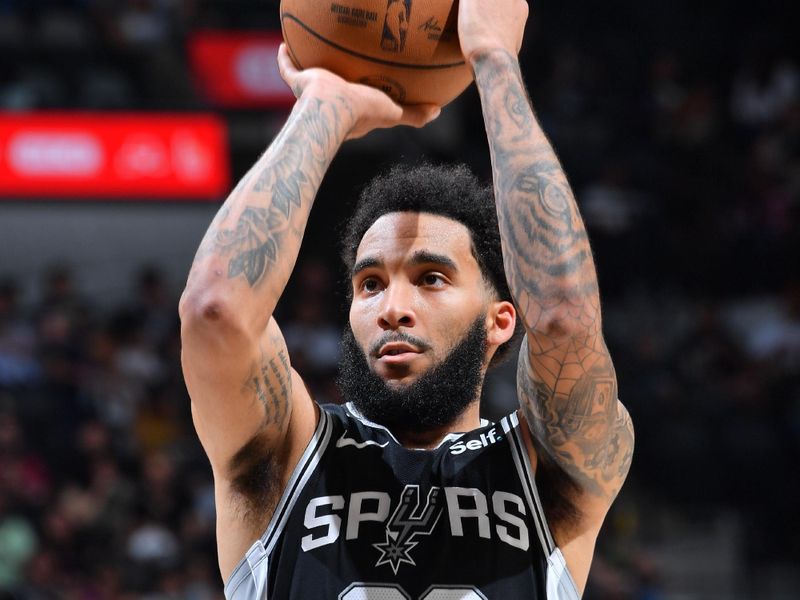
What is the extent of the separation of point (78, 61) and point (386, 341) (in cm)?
785

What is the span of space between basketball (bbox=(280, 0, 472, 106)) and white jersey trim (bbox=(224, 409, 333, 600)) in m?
0.87

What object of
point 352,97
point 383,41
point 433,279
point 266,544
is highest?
point 383,41

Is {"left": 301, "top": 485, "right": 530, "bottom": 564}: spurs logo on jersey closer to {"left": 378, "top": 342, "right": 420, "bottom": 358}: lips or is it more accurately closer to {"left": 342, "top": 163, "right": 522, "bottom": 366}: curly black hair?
{"left": 378, "top": 342, "right": 420, "bottom": 358}: lips

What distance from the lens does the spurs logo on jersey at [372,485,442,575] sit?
2.54m

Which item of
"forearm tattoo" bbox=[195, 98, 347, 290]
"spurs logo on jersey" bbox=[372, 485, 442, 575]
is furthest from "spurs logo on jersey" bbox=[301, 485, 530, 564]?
"forearm tattoo" bbox=[195, 98, 347, 290]

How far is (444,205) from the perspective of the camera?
9.63 ft

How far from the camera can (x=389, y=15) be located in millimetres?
2668

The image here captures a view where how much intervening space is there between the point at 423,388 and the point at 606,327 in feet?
24.1

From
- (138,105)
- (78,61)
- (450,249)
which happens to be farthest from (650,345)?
(450,249)

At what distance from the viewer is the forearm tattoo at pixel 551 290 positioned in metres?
2.49

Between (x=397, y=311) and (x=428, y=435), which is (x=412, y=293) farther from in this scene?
(x=428, y=435)

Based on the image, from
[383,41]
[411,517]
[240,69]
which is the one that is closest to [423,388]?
[411,517]

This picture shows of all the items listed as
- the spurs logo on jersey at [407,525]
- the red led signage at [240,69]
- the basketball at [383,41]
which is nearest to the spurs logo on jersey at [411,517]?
the spurs logo on jersey at [407,525]

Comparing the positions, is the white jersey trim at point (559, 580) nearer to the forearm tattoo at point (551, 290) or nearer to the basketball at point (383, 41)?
the forearm tattoo at point (551, 290)
